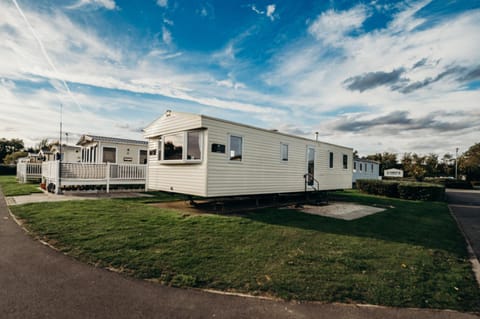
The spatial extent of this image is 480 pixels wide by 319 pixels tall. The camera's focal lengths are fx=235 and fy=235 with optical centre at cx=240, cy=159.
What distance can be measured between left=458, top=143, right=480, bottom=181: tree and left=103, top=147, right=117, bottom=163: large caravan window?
163ft

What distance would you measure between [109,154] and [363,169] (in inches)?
1076

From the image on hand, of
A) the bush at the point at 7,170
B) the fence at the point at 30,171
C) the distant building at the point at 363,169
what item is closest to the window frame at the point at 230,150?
the fence at the point at 30,171

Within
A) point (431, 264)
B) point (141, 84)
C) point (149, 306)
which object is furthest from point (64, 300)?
point (141, 84)

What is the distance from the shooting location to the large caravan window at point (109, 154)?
15.2 meters

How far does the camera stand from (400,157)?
4697 centimetres

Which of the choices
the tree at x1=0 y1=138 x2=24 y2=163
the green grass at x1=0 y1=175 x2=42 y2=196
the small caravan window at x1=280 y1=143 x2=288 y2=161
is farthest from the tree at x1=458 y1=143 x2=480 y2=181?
the tree at x1=0 y1=138 x2=24 y2=163

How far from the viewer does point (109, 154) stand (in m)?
15.4

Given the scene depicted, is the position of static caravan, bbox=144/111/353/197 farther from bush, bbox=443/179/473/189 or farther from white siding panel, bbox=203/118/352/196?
bush, bbox=443/179/473/189

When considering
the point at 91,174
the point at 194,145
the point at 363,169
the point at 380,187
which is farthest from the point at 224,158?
the point at 363,169

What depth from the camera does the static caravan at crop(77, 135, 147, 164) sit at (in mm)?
14969

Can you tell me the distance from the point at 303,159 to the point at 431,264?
755 centimetres

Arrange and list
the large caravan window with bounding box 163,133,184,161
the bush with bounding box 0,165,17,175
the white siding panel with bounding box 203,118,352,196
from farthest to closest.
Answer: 1. the bush with bounding box 0,165,17,175
2. the large caravan window with bounding box 163,133,184,161
3. the white siding panel with bounding box 203,118,352,196

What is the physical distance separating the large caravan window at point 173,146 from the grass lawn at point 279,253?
7.95ft

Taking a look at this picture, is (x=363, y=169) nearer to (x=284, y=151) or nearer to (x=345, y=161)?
(x=345, y=161)
